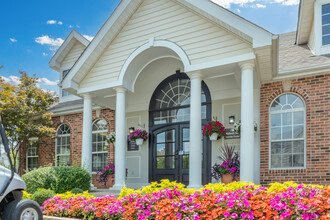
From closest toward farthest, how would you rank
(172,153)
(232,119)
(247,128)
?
(247,128), (232,119), (172,153)

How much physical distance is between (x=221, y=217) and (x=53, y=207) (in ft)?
12.3

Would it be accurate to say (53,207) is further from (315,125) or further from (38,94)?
(38,94)

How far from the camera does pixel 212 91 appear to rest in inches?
394

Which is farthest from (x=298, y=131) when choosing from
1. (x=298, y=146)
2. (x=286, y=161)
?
(x=286, y=161)

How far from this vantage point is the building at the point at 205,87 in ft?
25.1

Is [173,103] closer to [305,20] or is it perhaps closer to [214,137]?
[214,137]

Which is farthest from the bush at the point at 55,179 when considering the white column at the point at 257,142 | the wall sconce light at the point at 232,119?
the white column at the point at 257,142

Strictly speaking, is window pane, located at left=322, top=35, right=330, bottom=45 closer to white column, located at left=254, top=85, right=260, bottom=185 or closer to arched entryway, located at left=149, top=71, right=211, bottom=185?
white column, located at left=254, top=85, right=260, bottom=185

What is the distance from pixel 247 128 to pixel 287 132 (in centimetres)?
215

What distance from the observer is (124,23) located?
30.2 feet

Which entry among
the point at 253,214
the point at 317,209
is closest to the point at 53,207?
the point at 253,214

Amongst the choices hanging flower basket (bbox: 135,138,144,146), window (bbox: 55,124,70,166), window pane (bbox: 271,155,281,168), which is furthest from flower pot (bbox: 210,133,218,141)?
window (bbox: 55,124,70,166)

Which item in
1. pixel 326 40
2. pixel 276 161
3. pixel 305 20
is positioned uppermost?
pixel 305 20

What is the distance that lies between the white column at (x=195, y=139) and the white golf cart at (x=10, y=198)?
3.82 meters
